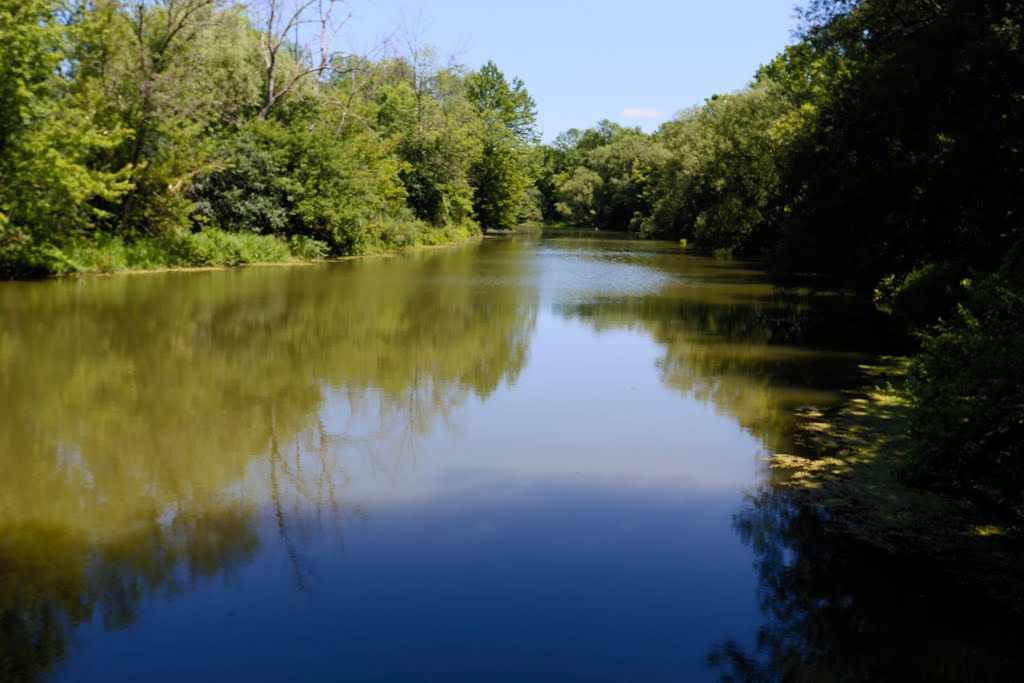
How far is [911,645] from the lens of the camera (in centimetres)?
471

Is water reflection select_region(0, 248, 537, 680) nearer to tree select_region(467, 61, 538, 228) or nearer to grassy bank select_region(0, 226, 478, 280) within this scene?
grassy bank select_region(0, 226, 478, 280)

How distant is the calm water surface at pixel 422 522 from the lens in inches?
182

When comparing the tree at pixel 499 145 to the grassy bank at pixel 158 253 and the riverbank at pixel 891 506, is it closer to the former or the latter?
the grassy bank at pixel 158 253

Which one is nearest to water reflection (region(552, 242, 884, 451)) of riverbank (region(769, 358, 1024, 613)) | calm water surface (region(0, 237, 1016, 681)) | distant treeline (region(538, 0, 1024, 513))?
calm water surface (region(0, 237, 1016, 681))

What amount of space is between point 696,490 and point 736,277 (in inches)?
1004

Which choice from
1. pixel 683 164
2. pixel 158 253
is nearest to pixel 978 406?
pixel 158 253

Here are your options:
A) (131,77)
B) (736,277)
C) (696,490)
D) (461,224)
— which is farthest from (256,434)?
(461,224)

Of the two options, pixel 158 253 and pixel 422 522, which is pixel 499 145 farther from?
pixel 422 522

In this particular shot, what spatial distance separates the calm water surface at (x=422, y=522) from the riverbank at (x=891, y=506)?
1.05ft

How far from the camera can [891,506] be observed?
6.82m

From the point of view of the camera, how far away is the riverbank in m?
5.72

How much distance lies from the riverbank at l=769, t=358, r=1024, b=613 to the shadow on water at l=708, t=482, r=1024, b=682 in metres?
0.21

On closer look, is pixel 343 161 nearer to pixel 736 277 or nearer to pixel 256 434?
pixel 736 277

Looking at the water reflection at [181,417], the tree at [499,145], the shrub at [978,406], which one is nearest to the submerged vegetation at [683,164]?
the shrub at [978,406]
